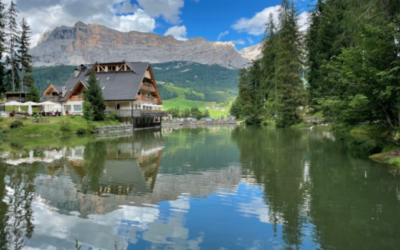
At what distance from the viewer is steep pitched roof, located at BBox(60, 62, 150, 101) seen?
47.6 m

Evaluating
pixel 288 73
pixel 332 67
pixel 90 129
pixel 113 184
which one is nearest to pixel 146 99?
pixel 90 129

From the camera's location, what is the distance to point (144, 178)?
1193cm

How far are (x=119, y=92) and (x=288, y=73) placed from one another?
98.3ft

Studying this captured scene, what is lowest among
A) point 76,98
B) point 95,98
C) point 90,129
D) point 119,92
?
point 90,129

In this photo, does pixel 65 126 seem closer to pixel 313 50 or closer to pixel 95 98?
pixel 95 98

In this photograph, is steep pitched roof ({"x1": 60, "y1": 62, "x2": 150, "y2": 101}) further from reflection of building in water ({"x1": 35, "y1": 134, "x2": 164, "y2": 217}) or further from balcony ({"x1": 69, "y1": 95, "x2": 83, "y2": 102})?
reflection of building in water ({"x1": 35, "y1": 134, "x2": 164, "y2": 217})

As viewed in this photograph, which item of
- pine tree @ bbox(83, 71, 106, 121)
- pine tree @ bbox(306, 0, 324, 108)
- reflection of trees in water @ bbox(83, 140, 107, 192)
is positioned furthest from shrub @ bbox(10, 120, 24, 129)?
pine tree @ bbox(306, 0, 324, 108)

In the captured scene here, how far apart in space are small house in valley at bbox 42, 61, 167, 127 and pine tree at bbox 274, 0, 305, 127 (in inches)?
904

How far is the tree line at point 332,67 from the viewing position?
15.0 meters

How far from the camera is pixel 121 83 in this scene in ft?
164

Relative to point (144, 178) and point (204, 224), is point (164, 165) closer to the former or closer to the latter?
point (144, 178)

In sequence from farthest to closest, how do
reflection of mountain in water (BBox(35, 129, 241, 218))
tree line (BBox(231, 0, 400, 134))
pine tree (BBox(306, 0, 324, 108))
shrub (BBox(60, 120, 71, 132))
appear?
pine tree (BBox(306, 0, 324, 108)) → shrub (BBox(60, 120, 71, 132)) → tree line (BBox(231, 0, 400, 134)) → reflection of mountain in water (BBox(35, 129, 241, 218))

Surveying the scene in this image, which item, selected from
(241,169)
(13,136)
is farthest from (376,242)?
(13,136)

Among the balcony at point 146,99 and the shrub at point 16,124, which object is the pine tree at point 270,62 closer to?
the balcony at point 146,99
